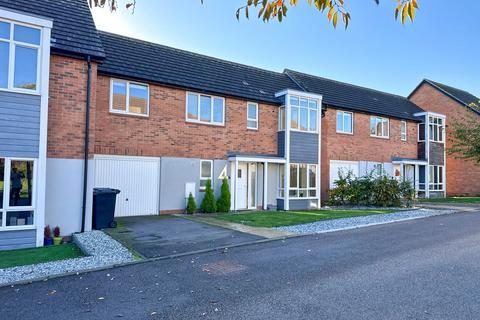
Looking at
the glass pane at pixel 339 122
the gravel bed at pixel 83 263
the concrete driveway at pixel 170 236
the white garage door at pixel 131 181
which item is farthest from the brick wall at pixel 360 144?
the gravel bed at pixel 83 263

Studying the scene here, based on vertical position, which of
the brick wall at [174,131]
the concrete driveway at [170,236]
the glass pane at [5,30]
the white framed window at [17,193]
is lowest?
the concrete driveway at [170,236]

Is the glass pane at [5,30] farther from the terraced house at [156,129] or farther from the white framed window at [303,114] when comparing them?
the white framed window at [303,114]

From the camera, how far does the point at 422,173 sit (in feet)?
84.7

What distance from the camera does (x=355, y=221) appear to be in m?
13.1

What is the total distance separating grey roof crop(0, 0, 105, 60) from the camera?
10.6 meters

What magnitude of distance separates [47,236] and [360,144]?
1785 cm

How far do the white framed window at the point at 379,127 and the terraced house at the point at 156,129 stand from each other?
112mm

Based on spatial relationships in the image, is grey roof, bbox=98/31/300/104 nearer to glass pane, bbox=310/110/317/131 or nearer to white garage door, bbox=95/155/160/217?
glass pane, bbox=310/110/317/131

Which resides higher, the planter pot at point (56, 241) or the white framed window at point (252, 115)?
the white framed window at point (252, 115)

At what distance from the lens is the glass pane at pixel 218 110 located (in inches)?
645

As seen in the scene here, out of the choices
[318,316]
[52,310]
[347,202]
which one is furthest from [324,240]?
[347,202]

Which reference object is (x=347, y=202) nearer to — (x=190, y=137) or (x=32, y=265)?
(x=190, y=137)

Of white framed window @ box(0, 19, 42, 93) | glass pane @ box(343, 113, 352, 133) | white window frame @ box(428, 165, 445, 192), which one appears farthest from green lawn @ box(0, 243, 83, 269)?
white window frame @ box(428, 165, 445, 192)

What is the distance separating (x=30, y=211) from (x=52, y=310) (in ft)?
16.7
